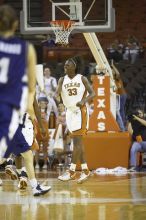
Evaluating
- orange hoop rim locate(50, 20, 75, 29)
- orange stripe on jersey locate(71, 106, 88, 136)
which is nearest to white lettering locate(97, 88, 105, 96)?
orange hoop rim locate(50, 20, 75, 29)

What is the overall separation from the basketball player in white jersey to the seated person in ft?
9.21

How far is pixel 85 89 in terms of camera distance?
9766mm

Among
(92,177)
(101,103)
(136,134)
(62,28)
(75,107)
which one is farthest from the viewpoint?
(136,134)

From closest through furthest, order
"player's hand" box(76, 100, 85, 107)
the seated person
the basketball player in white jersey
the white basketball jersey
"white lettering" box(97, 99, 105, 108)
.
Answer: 1. "player's hand" box(76, 100, 85, 107)
2. the basketball player in white jersey
3. the white basketball jersey
4. the seated person
5. "white lettering" box(97, 99, 105, 108)

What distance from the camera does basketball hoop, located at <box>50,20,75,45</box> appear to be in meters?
11.7

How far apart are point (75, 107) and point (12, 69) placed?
5.11 m

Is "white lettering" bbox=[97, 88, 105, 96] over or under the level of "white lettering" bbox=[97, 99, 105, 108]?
over

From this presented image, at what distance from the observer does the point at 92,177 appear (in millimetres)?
10672

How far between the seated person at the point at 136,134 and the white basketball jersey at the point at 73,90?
3036mm

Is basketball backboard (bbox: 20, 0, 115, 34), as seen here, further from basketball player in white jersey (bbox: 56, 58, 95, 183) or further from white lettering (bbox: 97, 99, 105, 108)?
basketball player in white jersey (bbox: 56, 58, 95, 183)

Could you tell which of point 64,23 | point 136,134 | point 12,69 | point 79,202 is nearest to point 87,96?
point 64,23

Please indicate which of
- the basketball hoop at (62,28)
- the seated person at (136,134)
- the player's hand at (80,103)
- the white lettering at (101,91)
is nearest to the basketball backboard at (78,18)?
the basketball hoop at (62,28)

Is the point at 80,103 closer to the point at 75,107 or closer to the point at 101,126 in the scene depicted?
the point at 75,107

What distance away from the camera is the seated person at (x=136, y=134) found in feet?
40.8
